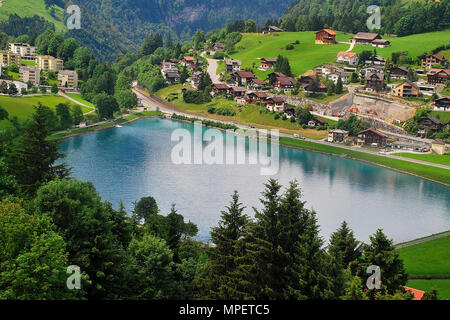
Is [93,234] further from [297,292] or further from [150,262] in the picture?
[297,292]

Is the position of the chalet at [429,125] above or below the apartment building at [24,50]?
below

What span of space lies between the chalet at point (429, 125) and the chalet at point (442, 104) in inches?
80.0

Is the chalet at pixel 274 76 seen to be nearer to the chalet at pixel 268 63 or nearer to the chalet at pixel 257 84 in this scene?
the chalet at pixel 257 84

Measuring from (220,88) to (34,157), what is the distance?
3957 centimetres

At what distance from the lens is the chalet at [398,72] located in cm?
4844

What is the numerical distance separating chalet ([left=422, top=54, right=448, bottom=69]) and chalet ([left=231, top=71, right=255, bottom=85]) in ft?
57.3

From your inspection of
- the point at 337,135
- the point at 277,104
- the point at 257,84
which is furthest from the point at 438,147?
the point at 257,84

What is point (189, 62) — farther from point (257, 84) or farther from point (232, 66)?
point (257, 84)

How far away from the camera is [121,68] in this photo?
76250 mm

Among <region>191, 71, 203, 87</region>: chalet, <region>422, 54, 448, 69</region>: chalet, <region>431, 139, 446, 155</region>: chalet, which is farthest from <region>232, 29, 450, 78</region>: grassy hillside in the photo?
<region>431, 139, 446, 155</region>: chalet

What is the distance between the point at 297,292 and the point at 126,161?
25487mm

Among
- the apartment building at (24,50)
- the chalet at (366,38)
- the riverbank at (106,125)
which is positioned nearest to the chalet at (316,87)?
the chalet at (366,38)

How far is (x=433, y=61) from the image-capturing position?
49.7 m

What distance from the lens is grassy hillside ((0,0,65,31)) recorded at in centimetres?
8931
